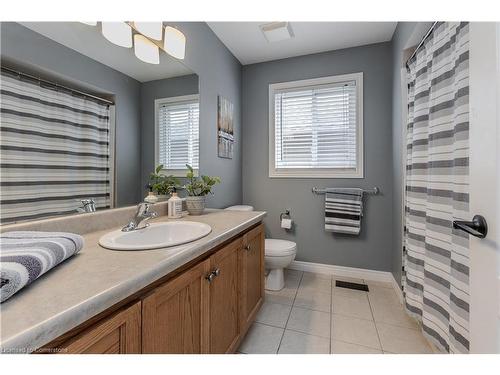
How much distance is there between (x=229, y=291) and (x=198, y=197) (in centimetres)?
69

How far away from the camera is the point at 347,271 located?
7.70 ft

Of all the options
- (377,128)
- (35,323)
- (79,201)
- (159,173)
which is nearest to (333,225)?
(377,128)

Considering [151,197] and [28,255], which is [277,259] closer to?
[151,197]

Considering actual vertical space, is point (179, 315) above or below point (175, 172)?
below

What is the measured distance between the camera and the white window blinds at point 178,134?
145 centimetres

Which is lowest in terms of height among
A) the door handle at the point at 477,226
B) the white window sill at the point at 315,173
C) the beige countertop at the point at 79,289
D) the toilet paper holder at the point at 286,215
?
the toilet paper holder at the point at 286,215

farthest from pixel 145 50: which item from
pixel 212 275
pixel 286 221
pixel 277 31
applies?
pixel 286 221

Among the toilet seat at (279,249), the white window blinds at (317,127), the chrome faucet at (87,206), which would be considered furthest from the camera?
the white window blinds at (317,127)

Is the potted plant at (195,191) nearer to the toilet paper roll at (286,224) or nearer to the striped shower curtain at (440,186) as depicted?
the toilet paper roll at (286,224)

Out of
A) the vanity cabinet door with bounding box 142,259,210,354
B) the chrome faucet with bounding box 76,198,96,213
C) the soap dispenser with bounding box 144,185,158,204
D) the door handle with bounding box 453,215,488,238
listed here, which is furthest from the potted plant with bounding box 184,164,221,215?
the door handle with bounding box 453,215,488,238

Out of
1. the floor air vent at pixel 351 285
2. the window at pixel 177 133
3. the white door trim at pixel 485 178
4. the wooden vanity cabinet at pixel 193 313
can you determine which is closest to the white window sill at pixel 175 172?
the window at pixel 177 133

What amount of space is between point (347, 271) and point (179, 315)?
81.3 inches

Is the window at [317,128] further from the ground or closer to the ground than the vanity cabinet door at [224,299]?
further from the ground

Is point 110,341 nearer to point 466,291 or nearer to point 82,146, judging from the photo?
point 82,146
